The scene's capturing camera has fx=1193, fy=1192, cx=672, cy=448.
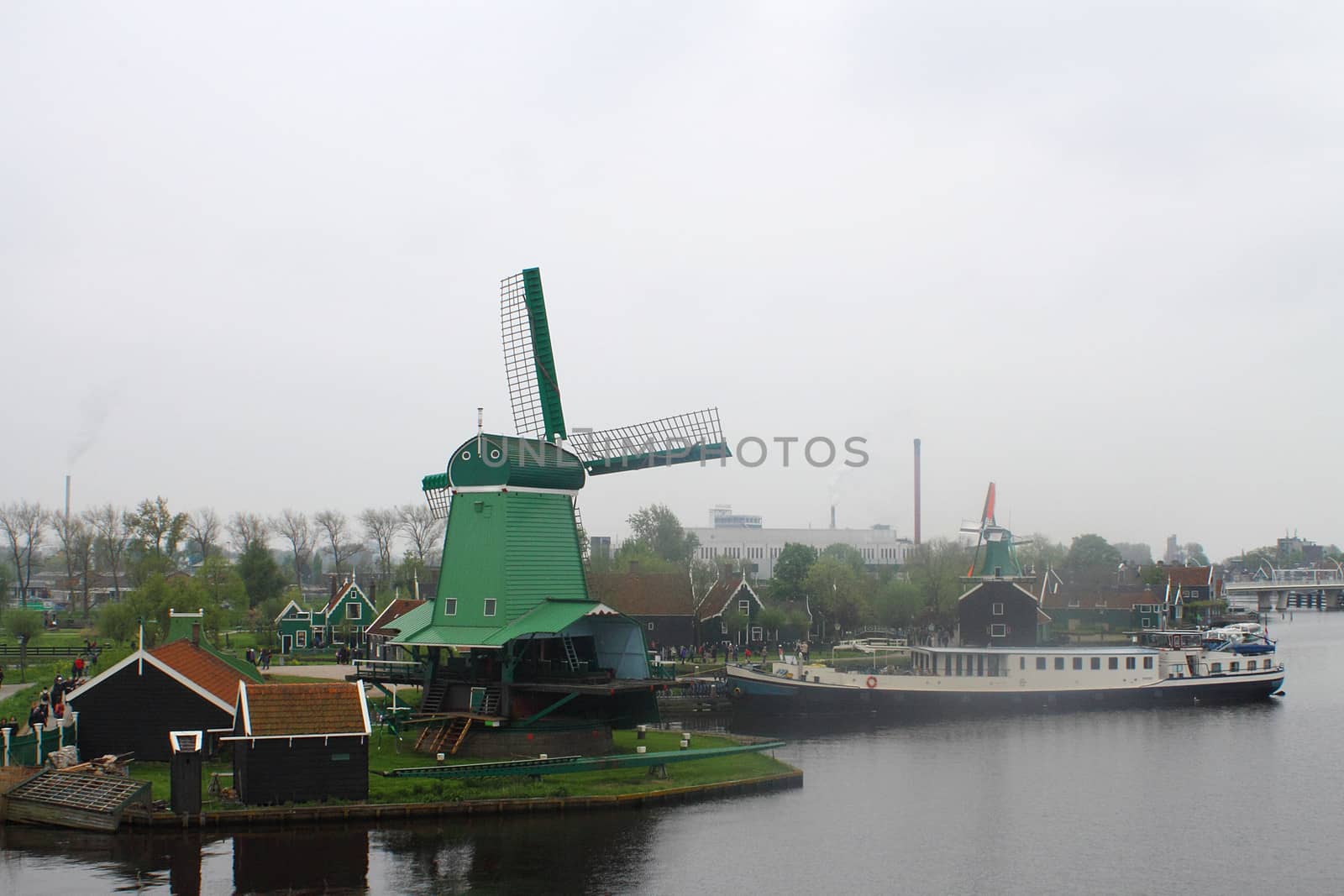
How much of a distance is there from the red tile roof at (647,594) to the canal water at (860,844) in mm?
29619

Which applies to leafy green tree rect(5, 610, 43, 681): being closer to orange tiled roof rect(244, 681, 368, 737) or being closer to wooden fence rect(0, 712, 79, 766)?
wooden fence rect(0, 712, 79, 766)

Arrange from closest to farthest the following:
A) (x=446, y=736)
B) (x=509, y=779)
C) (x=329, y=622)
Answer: (x=509, y=779) < (x=446, y=736) < (x=329, y=622)

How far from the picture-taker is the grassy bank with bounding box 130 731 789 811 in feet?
93.9

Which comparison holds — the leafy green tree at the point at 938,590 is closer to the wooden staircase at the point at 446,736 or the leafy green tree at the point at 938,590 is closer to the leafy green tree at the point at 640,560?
the leafy green tree at the point at 640,560

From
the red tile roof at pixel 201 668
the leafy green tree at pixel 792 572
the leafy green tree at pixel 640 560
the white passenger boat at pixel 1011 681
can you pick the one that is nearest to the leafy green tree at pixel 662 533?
the leafy green tree at pixel 640 560

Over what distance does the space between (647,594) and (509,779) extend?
3850cm

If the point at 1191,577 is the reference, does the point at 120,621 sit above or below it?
→ above

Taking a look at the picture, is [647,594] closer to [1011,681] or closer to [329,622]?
[329,622]

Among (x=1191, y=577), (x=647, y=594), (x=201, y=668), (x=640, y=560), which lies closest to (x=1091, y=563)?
(x=1191, y=577)

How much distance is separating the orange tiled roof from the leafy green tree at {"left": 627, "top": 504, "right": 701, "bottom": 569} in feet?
285

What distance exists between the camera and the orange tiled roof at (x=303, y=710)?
27156 mm

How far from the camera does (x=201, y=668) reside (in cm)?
3194

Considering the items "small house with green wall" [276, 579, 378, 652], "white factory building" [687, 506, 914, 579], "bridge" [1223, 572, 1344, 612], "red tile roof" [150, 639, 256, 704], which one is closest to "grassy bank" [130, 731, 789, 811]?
"red tile roof" [150, 639, 256, 704]

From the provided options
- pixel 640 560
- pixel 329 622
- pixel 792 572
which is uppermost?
pixel 640 560
